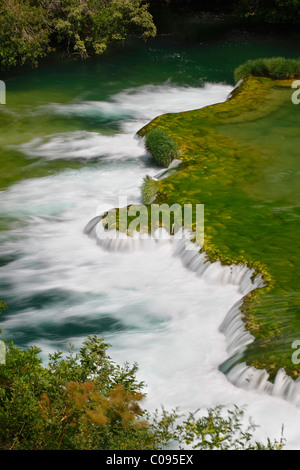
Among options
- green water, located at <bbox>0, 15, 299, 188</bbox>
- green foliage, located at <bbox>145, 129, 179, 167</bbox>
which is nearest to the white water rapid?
green foliage, located at <bbox>145, 129, 179, 167</bbox>

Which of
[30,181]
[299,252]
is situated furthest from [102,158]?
[299,252]

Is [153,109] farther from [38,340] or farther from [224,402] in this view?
[224,402]

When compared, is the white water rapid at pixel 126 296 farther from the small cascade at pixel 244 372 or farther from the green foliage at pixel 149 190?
the green foliage at pixel 149 190

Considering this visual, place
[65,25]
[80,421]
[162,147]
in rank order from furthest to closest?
1. [65,25]
2. [162,147]
3. [80,421]

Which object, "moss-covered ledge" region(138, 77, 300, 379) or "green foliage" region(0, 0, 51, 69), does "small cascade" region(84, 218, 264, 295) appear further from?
"green foliage" region(0, 0, 51, 69)

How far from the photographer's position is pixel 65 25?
22.9 metres

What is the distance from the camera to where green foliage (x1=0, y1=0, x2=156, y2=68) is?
69.6 feet

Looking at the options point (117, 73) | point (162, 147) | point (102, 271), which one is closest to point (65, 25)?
point (117, 73)

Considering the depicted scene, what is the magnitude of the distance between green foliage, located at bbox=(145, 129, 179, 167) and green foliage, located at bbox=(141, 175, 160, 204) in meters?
1.23

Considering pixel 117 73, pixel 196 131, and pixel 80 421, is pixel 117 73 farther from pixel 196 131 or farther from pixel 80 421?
pixel 80 421

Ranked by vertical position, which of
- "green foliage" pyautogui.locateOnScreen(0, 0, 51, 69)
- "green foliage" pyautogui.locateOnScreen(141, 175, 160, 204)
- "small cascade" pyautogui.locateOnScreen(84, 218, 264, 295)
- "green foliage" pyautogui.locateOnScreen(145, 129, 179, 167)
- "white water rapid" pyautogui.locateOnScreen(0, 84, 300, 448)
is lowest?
"white water rapid" pyautogui.locateOnScreen(0, 84, 300, 448)

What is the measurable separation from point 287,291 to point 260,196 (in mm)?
3382

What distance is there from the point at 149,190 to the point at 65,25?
12273 millimetres

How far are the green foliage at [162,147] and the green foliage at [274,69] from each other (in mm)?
6204
